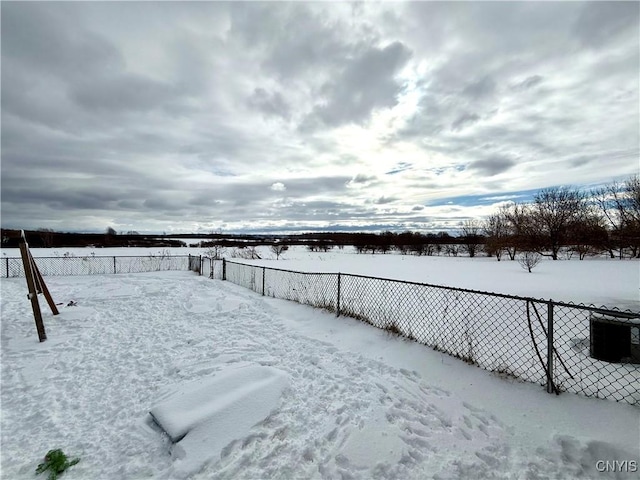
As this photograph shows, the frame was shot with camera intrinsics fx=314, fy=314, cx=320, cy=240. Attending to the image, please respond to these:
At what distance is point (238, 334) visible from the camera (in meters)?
6.15

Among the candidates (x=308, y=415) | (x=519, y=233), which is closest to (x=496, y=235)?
(x=519, y=233)

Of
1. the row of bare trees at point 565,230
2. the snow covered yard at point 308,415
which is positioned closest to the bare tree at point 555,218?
the row of bare trees at point 565,230

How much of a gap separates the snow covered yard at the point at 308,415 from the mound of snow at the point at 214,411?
0.02 m

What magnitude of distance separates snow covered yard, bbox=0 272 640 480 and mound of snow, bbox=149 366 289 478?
20mm

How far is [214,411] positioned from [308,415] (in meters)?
0.95

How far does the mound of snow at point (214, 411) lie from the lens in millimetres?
2756

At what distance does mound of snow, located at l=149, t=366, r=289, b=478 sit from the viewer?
9.04ft

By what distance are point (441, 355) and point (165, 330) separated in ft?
17.8

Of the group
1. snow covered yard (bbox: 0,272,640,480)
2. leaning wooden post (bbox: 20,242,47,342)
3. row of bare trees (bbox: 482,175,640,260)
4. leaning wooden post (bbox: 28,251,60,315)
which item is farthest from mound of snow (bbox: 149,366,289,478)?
row of bare trees (bbox: 482,175,640,260)

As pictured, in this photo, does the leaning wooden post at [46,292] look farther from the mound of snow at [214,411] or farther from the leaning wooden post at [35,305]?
the mound of snow at [214,411]

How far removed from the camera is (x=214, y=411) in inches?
124

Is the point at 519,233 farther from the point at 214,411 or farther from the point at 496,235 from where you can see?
the point at 214,411

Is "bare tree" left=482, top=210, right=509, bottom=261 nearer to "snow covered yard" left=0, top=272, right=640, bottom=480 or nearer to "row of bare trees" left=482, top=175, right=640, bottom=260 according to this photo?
"row of bare trees" left=482, top=175, right=640, bottom=260

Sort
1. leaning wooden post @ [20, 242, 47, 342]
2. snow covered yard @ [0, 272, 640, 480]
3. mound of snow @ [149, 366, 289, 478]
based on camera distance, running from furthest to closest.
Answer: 1. leaning wooden post @ [20, 242, 47, 342]
2. mound of snow @ [149, 366, 289, 478]
3. snow covered yard @ [0, 272, 640, 480]
